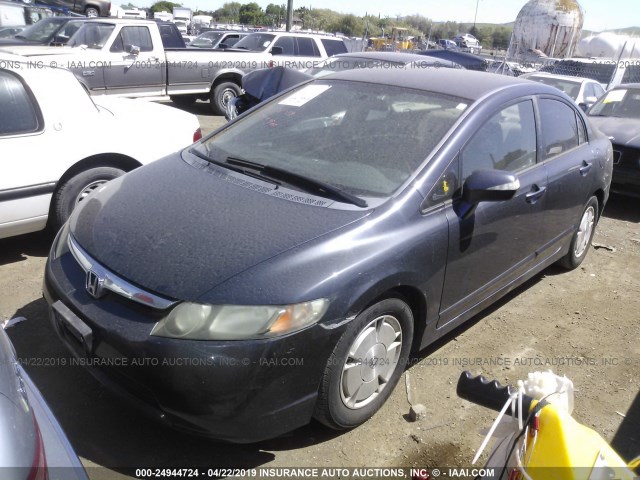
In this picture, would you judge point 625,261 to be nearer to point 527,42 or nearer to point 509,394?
point 509,394

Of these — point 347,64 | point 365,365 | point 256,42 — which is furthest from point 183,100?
point 365,365

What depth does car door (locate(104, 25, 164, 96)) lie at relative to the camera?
33.5ft

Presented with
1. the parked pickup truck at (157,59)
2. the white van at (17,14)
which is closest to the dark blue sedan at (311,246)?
the parked pickup truck at (157,59)

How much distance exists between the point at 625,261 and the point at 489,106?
9.93 feet

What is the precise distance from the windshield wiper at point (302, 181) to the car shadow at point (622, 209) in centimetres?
522

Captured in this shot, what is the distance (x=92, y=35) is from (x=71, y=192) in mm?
7240

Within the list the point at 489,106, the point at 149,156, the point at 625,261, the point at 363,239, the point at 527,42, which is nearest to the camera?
the point at 363,239

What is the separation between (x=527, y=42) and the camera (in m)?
44.9

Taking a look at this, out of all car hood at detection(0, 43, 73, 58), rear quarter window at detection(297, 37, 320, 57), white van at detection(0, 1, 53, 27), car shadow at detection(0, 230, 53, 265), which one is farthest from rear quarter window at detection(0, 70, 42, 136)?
white van at detection(0, 1, 53, 27)

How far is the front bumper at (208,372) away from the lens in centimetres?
226

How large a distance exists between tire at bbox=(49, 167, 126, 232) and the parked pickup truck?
17.1ft

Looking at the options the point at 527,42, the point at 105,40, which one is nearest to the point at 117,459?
the point at 105,40

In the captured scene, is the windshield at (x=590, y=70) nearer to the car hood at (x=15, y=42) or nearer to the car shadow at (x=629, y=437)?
the car hood at (x=15, y=42)

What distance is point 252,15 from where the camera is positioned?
217ft
